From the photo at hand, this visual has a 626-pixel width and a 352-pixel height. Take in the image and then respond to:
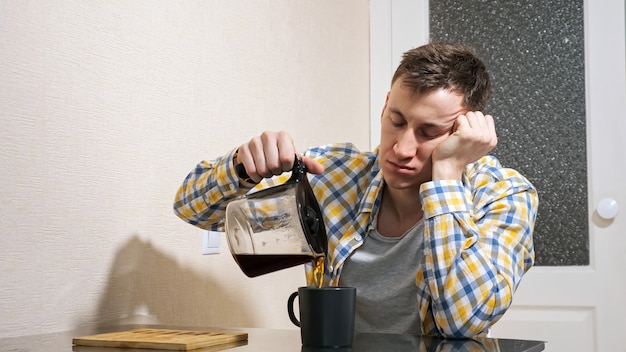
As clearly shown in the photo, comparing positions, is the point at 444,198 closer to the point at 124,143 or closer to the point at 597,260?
the point at 124,143

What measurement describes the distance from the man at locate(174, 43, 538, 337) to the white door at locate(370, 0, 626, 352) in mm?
941

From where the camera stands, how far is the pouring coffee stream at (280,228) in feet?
3.37

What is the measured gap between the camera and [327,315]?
941 millimetres

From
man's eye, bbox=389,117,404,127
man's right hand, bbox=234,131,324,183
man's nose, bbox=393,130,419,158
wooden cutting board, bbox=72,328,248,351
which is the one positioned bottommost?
wooden cutting board, bbox=72,328,248,351

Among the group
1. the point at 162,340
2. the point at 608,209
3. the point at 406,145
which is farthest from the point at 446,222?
the point at 608,209

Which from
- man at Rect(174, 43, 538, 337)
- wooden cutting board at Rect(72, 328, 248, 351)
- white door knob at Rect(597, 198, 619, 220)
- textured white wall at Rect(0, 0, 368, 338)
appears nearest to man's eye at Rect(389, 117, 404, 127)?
man at Rect(174, 43, 538, 337)

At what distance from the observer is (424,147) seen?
4.50ft

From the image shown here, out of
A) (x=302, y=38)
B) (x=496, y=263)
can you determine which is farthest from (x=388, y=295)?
(x=302, y=38)

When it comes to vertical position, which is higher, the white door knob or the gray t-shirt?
the white door knob

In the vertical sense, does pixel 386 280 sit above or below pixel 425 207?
below

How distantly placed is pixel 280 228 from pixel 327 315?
160 mm

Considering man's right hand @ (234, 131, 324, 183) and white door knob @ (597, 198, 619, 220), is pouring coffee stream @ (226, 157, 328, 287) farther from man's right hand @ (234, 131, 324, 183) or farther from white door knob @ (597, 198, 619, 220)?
white door knob @ (597, 198, 619, 220)

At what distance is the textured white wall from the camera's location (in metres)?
1.13

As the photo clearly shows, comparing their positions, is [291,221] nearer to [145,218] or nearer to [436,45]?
[145,218]
